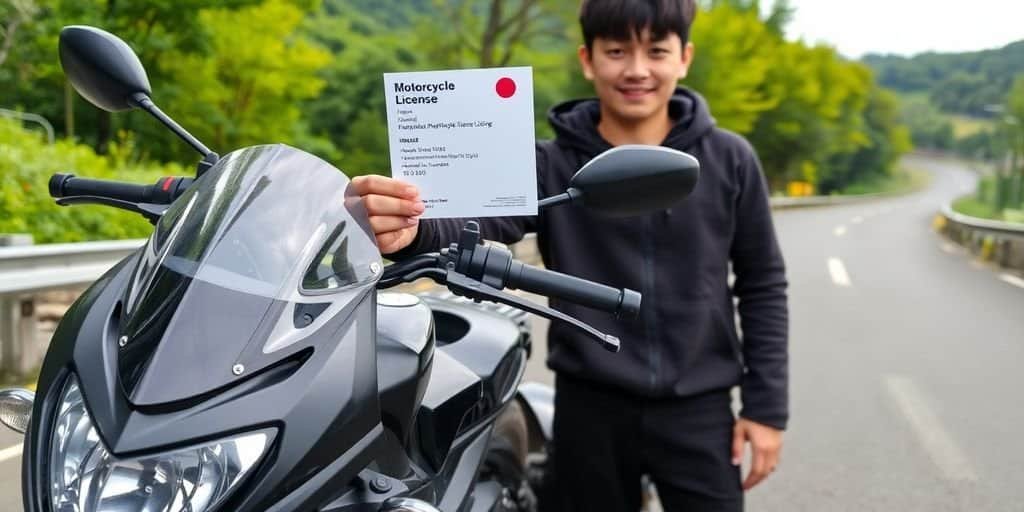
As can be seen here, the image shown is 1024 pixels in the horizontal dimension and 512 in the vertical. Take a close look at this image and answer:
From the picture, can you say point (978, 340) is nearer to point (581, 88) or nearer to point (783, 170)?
point (581, 88)

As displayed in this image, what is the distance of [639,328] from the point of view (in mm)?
2322

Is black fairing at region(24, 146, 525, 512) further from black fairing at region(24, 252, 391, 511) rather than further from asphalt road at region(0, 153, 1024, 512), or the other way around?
asphalt road at region(0, 153, 1024, 512)

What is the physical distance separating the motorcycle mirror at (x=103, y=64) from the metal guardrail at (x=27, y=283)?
3.59 meters

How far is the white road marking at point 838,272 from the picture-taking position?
42.7ft

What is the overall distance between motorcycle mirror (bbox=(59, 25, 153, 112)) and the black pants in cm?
130

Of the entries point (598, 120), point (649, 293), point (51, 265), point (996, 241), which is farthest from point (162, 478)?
point (996, 241)

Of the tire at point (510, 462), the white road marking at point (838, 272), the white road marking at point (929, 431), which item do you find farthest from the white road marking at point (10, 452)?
the white road marking at point (838, 272)

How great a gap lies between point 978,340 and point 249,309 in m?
8.64

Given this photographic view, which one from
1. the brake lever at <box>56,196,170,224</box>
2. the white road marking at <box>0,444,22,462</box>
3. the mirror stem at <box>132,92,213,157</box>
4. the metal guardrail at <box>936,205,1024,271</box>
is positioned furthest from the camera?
the metal guardrail at <box>936,205,1024,271</box>

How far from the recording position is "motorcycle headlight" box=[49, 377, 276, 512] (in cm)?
118

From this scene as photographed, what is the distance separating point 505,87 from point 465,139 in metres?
0.11

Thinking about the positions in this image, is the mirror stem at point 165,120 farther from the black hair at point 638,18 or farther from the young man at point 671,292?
the black hair at point 638,18

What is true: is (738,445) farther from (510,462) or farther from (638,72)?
(638,72)

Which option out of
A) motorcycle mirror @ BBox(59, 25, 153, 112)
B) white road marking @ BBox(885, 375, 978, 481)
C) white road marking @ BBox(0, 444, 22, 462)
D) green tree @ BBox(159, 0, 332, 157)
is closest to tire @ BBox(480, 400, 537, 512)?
motorcycle mirror @ BBox(59, 25, 153, 112)
